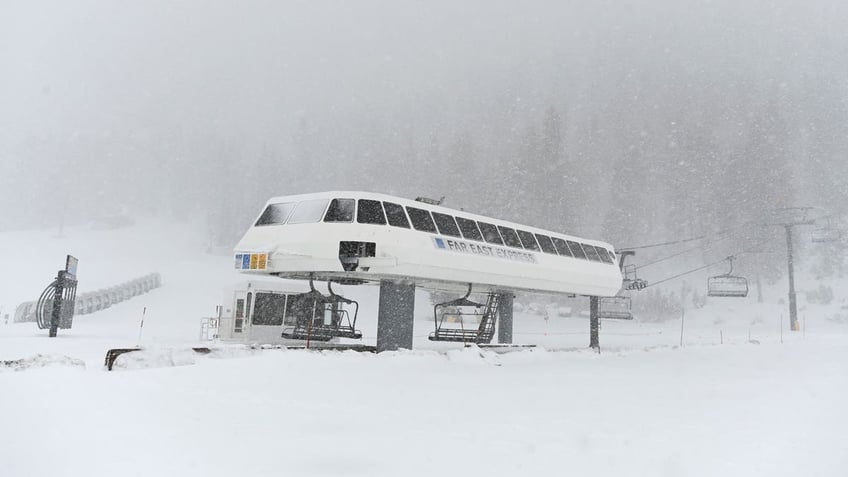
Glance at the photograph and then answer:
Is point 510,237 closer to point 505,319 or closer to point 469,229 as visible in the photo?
point 469,229

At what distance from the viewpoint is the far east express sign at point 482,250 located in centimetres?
2016

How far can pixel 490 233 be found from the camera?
22641mm

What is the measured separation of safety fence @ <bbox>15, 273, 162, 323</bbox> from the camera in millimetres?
35688

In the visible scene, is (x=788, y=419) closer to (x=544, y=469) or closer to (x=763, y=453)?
(x=763, y=453)

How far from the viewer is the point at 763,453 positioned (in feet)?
24.5

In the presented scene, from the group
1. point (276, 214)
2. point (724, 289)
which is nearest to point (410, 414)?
point (276, 214)

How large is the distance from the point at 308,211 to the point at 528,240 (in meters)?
9.85

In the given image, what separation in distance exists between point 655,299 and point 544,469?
58.8 meters

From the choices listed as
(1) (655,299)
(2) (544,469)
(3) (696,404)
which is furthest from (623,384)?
(1) (655,299)

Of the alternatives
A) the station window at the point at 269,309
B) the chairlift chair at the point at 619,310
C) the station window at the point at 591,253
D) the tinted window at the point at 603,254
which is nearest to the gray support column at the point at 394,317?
the station window at the point at 269,309

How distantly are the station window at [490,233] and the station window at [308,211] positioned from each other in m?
6.44

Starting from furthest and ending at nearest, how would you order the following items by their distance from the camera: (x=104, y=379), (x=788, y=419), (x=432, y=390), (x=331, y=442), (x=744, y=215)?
(x=744, y=215) < (x=432, y=390) < (x=104, y=379) < (x=788, y=419) < (x=331, y=442)

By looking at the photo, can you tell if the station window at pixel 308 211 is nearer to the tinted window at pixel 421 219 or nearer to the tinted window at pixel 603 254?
the tinted window at pixel 421 219

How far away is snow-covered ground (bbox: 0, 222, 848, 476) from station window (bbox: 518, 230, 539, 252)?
191 inches
